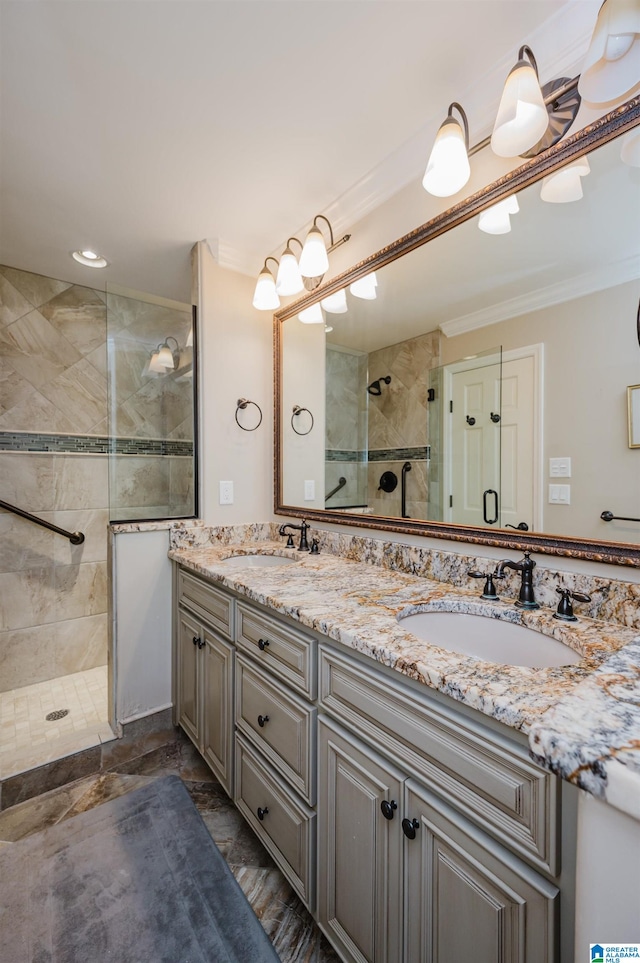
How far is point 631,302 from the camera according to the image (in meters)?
0.99

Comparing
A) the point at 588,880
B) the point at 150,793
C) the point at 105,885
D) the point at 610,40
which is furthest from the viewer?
the point at 150,793

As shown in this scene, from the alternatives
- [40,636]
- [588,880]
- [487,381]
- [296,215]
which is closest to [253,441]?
[296,215]

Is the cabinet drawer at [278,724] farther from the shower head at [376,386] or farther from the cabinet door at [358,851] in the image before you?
the shower head at [376,386]

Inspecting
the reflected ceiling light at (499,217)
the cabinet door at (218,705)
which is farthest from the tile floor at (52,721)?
the reflected ceiling light at (499,217)

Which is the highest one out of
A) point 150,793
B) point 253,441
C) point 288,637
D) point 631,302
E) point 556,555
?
point 631,302

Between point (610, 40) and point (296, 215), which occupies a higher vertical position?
point (296, 215)

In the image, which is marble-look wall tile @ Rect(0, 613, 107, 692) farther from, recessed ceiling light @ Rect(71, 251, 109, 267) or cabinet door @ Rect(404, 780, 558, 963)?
cabinet door @ Rect(404, 780, 558, 963)

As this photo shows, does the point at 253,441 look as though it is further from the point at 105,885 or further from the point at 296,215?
the point at 105,885

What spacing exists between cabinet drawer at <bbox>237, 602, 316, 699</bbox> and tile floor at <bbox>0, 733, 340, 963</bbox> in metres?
0.67

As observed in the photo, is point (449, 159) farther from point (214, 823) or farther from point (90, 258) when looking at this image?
point (214, 823)

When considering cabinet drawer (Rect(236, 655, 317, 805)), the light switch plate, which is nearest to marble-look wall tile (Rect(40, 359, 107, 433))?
the light switch plate

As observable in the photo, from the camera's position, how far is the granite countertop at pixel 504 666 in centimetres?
44

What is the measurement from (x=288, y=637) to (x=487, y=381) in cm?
99

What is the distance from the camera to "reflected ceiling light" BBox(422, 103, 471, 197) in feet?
3.91
